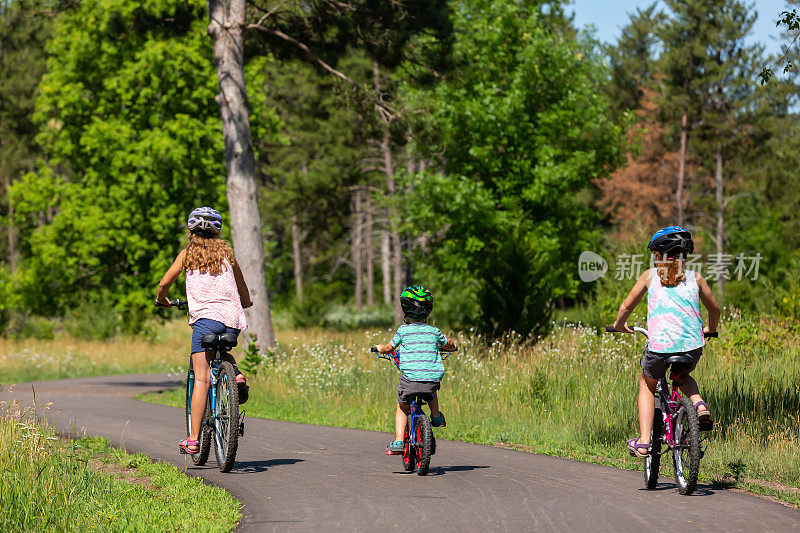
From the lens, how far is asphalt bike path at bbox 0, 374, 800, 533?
20.6 feet

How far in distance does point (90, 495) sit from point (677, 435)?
14.3ft

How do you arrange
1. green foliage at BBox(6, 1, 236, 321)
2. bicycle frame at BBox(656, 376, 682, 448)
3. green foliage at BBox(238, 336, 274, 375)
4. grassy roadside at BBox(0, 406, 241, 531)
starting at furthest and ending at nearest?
1. green foliage at BBox(6, 1, 236, 321)
2. green foliage at BBox(238, 336, 274, 375)
3. bicycle frame at BBox(656, 376, 682, 448)
4. grassy roadside at BBox(0, 406, 241, 531)

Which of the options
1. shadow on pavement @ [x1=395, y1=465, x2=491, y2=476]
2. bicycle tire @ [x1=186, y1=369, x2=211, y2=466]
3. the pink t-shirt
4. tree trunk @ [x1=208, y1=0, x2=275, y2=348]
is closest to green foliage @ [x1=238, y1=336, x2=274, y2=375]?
tree trunk @ [x1=208, y1=0, x2=275, y2=348]

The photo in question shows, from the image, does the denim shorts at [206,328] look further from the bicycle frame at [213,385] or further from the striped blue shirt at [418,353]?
the striped blue shirt at [418,353]

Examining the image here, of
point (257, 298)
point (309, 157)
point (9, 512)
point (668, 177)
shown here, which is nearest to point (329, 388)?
point (257, 298)

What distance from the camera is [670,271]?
720 cm

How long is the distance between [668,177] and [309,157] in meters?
20.8

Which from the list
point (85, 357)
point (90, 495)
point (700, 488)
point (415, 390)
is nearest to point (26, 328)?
point (85, 357)

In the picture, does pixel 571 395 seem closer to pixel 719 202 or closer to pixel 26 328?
pixel 26 328

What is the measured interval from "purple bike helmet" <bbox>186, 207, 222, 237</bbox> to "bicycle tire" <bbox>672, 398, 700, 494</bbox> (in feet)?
14.0

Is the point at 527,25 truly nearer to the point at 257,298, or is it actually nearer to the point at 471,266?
the point at 471,266

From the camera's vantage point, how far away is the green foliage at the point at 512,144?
1099 inches

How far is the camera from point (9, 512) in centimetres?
629

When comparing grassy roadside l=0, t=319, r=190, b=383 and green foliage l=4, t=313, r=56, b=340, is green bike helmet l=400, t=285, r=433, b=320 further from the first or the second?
green foliage l=4, t=313, r=56, b=340
